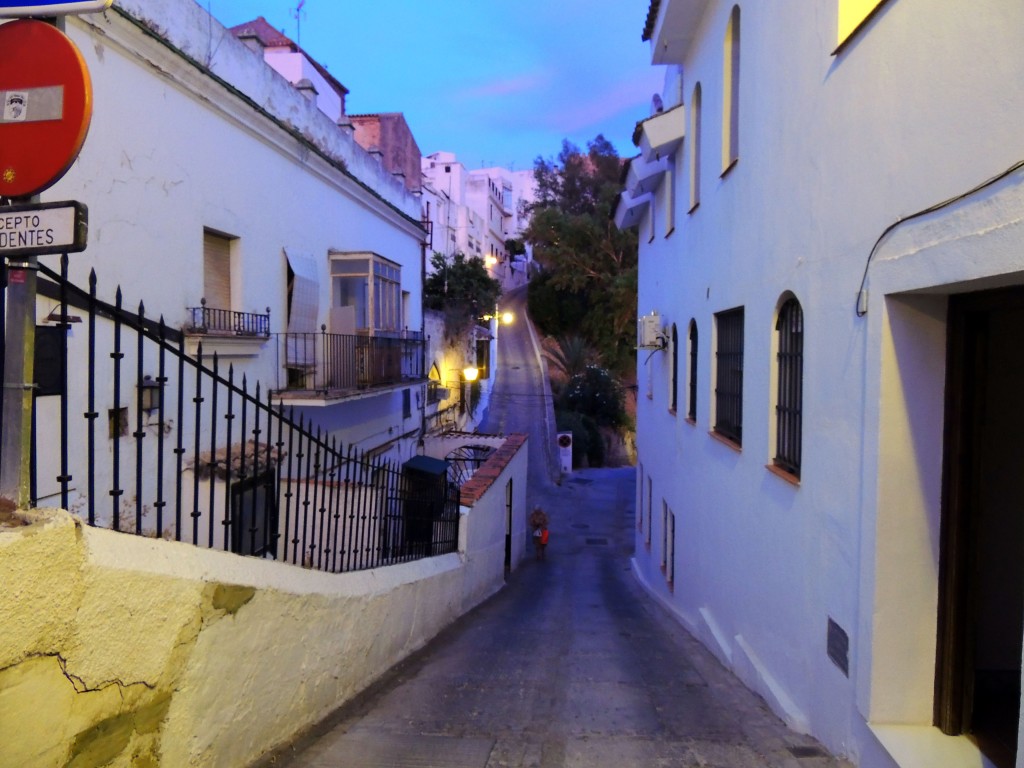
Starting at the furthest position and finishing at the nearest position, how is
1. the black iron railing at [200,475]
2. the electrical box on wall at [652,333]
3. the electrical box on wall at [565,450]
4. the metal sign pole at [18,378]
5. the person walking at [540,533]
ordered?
the electrical box on wall at [565,450]
the person walking at [540,533]
the electrical box on wall at [652,333]
the black iron railing at [200,475]
the metal sign pole at [18,378]

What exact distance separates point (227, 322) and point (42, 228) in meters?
6.96

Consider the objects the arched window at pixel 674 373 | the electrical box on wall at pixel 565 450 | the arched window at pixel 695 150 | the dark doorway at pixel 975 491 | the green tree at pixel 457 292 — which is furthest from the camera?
the electrical box on wall at pixel 565 450

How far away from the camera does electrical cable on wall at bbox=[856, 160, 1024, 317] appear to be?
99.9 inches

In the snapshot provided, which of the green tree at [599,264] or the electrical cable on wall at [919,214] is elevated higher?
the green tree at [599,264]

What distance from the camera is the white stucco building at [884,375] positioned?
2906mm

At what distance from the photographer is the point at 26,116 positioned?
2.26 metres

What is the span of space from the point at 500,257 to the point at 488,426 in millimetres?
28633

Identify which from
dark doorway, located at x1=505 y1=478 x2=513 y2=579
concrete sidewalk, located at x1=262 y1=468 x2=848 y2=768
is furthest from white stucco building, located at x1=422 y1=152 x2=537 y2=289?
concrete sidewalk, located at x1=262 y1=468 x2=848 y2=768

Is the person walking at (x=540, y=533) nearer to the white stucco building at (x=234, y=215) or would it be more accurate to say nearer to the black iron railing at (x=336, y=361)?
the white stucco building at (x=234, y=215)

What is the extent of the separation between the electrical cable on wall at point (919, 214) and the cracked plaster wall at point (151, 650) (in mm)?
3240

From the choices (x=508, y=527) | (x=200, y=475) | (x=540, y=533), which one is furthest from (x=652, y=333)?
(x=200, y=475)

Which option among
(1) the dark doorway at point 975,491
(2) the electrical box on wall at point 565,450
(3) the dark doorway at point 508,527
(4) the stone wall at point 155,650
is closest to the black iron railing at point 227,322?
(4) the stone wall at point 155,650

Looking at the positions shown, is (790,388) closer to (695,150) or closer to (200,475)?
(695,150)

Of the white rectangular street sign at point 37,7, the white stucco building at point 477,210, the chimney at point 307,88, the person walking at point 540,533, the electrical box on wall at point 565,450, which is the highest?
the white stucco building at point 477,210
